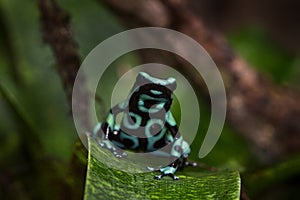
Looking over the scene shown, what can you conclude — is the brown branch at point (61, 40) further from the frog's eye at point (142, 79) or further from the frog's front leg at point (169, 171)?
the frog's front leg at point (169, 171)

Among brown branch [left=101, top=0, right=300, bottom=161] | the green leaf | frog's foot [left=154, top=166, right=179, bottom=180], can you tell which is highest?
brown branch [left=101, top=0, right=300, bottom=161]

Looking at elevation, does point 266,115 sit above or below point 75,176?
above

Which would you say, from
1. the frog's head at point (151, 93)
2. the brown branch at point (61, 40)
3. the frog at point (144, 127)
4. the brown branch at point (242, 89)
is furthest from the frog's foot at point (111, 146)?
the brown branch at point (242, 89)

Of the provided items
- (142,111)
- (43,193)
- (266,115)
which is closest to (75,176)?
(142,111)

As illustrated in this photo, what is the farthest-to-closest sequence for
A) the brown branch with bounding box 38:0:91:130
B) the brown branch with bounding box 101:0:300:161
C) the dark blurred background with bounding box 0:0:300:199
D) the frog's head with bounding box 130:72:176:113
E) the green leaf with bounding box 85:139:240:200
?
the brown branch with bounding box 101:0:300:161 → the brown branch with bounding box 38:0:91:130 → the dark blurred background with bounding box 0:0:300:199 → the frog's head with bounding box 130:72:176:113 → the green leaf with bounding box 85:139:240:200

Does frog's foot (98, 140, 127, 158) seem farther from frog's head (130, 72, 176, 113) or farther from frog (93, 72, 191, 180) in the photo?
frog's head (130, 72, 176, 113)

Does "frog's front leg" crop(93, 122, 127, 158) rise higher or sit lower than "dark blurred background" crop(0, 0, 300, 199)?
lower

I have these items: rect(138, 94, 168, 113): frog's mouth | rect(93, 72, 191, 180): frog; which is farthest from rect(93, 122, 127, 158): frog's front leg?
rect(138, 94, 168, 113): frog's mouth

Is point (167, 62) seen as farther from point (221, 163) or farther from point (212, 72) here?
point (221, 163)
